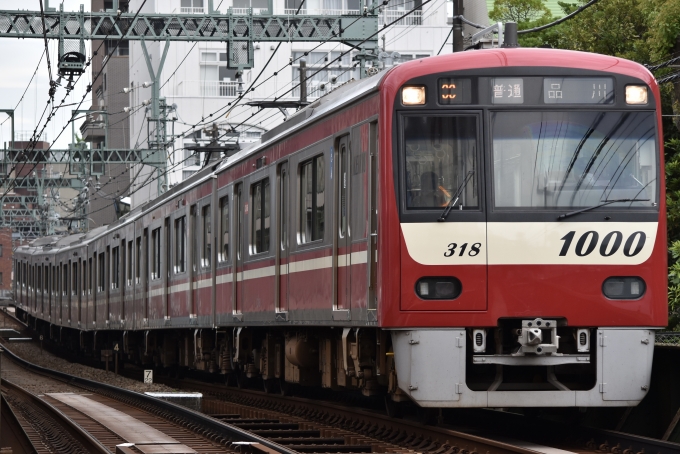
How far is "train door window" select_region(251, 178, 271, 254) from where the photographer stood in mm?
14188

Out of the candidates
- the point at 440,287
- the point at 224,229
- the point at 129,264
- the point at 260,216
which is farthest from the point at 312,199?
the point at 129,264

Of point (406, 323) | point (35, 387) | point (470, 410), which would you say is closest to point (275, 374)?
point (470, 410)

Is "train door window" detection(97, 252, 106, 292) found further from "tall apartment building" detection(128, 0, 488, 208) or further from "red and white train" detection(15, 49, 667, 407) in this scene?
"tall apartment building" detection(128, 0, 488, 208)

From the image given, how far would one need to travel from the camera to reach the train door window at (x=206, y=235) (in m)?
17.6

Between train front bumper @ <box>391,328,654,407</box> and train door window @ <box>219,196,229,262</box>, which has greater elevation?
train door window @ <box>219,196,229,262</box>

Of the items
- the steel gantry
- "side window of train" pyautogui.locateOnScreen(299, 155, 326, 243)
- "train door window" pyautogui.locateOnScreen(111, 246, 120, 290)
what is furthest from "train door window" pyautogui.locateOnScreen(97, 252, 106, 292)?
"side window of train" pyautogui.locateOnScreen(299, 155, 326, 243)

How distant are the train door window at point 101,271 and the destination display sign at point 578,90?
2035 centimetres

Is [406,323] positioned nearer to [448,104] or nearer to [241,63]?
[448,104]

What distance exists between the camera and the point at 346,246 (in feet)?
36.3

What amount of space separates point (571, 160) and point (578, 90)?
0.59 metres

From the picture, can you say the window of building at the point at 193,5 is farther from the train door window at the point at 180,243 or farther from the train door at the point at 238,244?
the train door at the point at 238,244

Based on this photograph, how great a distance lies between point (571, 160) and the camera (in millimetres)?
10008

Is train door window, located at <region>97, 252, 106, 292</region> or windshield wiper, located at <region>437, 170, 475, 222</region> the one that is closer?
windshield wiper, located at <region>437, 170, 475, 222</region>

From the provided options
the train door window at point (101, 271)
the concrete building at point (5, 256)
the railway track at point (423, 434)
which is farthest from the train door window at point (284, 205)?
the concrete building at point (5, 256)
